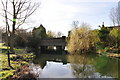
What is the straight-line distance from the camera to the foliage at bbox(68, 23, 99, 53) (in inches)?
723

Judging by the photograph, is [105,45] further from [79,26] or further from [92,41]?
[79,26]

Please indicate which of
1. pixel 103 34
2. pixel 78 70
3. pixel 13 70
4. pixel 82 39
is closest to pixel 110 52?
pixel 103 34

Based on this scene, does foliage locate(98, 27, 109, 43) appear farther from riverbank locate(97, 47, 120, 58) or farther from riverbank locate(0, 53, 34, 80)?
riverbank locate(0, 53, 34, 80)

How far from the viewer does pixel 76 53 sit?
18.4 metres

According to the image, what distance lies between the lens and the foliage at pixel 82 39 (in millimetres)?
18375

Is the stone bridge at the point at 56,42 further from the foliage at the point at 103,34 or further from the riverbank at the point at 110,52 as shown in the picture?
the riverbank at the point at 110,52

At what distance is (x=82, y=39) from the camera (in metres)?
18.7

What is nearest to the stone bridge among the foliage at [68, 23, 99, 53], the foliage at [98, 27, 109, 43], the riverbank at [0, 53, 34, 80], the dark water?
the foliage at [68, 23, 99, 53]

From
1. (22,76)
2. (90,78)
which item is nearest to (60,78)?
(90,78)

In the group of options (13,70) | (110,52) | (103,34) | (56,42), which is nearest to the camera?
(13,70)

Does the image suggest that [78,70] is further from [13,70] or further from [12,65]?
[12,65]

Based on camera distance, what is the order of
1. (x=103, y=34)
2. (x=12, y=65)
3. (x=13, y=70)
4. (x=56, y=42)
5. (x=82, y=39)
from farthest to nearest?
(x=56, y=42), (x=103, y=34), (x=82, y=39), (x=12, y=65), (x=13, y=70)

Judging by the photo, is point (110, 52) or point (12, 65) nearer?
point (12, 65)

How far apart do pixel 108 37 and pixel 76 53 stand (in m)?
5.24
